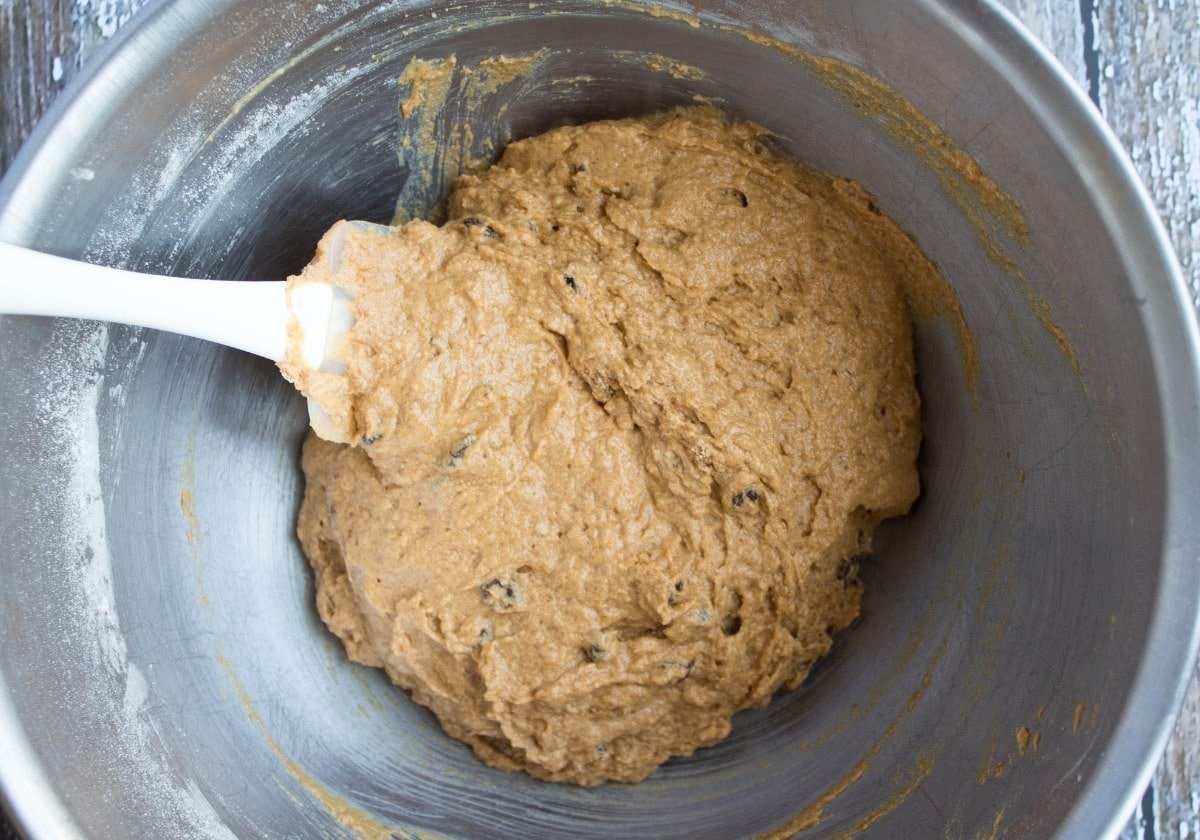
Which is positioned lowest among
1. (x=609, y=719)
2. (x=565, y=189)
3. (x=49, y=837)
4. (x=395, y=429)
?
(x=609, y=719)

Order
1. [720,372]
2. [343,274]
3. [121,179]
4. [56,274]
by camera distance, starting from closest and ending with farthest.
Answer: [56,274]
[121,179]
[343,274]
[720,372]

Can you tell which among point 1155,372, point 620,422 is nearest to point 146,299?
point 620,422

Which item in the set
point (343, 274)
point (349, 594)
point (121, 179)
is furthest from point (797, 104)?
point (349, 594)

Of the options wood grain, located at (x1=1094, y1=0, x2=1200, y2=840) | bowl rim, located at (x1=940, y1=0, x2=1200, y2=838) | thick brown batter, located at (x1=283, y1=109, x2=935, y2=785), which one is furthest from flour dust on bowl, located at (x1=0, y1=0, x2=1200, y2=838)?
wood grain, located at (x1=1094, y1=0, x2=1200, y2=840)

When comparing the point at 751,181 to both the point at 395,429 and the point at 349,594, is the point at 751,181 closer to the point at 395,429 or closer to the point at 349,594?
the point at 395,429

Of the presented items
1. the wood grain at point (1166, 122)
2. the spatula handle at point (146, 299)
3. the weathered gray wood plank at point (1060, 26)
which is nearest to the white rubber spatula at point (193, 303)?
the spatula handle at point (146, 299)

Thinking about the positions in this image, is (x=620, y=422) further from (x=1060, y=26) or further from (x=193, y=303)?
(x=1060, y=26)
